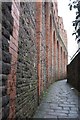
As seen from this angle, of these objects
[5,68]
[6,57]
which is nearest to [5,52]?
[6,57]

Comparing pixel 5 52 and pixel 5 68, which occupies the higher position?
pixel 5 52

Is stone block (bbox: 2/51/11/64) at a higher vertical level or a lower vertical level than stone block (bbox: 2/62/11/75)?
higher

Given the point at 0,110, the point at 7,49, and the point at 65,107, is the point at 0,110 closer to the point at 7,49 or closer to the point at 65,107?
the point at 7,49

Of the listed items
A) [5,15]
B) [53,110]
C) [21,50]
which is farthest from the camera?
[53,110]

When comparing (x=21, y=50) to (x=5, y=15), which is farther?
(x=21, y=50)

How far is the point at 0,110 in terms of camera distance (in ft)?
8.87

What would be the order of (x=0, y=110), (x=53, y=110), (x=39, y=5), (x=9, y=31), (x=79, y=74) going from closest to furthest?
(x=0, y=110) < (x=9, y=31) < (x=53, y=110) < (x=39, y=5) < (x=79, y=74)

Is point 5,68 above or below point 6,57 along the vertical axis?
below

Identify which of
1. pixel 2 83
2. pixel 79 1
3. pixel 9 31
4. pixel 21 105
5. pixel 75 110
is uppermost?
pixel 79 1

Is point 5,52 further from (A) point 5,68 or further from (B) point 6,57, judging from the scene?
(A) point 5,68

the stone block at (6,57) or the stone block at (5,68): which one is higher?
the stone block at (6,57)

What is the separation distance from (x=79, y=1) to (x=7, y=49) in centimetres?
432

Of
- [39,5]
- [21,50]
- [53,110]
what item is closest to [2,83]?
[21,50]

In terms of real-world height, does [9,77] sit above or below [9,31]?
below
